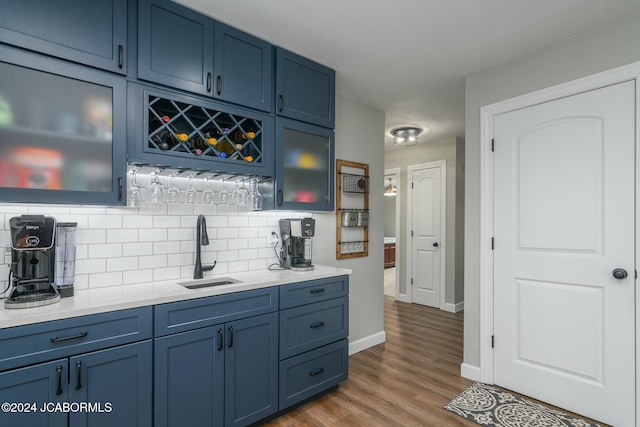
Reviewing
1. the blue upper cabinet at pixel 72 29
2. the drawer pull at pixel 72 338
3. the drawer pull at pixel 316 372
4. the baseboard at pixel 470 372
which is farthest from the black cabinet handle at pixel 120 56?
the baseboard at pixel 470 372

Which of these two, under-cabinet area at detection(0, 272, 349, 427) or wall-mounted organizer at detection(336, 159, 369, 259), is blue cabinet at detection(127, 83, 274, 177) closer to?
under-cabinet area at detection(0, 272, 349, 427)

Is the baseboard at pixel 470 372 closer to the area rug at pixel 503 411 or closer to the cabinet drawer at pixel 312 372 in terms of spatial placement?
the area rug at pixel 503 411

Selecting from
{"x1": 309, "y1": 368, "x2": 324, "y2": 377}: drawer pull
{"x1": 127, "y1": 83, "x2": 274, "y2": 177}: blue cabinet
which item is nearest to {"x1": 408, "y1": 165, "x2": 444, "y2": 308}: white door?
{"x1": 309, "y1": 368, "x2": 324, "y2": 377}: drawer pull

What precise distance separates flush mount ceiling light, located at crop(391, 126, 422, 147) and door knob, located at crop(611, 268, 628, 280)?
9.59 feet

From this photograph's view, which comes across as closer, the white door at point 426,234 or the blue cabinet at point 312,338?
the blue cabinet at point 312,338

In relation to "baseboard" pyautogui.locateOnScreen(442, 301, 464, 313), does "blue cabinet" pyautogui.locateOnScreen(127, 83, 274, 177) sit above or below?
above

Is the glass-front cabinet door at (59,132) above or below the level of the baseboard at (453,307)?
above

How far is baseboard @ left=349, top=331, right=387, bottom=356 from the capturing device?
344 centimetres

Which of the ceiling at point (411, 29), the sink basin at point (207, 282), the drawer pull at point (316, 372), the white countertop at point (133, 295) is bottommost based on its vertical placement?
the drawer pull at point (316, 372)

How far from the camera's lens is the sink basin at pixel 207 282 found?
7.22 ft

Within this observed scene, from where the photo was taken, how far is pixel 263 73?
2.40 m

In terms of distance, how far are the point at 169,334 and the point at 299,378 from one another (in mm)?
1033

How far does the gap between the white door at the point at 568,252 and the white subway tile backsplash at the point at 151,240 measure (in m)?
2.06

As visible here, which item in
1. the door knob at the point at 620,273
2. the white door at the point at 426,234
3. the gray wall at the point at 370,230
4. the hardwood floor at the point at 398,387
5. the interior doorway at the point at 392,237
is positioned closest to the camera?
the door knob at the point at 620,273
